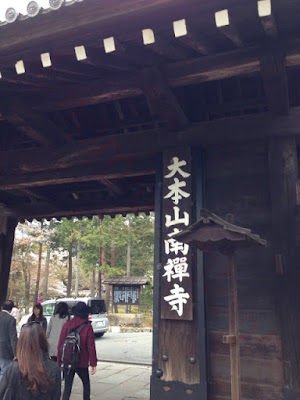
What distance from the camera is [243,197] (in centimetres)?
469

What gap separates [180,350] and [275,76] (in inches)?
139

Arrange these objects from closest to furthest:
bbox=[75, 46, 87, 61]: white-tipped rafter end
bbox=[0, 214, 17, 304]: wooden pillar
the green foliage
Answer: bbox=[75, 46, 87, 61]: white-tipped rafter end
bbox=[0, 214, 17, 304]: wooden pillar
the green foliage

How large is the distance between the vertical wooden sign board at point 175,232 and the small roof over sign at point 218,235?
1090 mm

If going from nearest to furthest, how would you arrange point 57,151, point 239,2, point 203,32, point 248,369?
point 239,2, point 203,32, point 248,369, point 57,151

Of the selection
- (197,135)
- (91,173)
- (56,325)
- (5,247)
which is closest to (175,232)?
(197,135)

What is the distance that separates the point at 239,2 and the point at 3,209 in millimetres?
7178

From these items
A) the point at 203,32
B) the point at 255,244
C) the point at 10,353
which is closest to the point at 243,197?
the point at 255,244

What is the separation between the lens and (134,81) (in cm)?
443

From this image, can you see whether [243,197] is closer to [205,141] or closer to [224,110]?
[205,141]

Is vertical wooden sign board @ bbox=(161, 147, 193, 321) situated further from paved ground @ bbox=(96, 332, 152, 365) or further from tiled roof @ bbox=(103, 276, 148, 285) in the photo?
tiled roof @ bbox=(103, 276, 148, 285)

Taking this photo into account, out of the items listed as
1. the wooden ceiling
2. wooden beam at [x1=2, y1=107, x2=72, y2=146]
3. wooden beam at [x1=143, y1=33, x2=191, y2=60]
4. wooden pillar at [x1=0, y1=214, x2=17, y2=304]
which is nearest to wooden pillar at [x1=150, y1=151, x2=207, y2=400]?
the wooden ceiling

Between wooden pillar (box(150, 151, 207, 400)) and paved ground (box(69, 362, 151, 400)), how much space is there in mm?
2142

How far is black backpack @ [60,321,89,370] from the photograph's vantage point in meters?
5.02

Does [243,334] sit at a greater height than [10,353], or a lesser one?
greater
